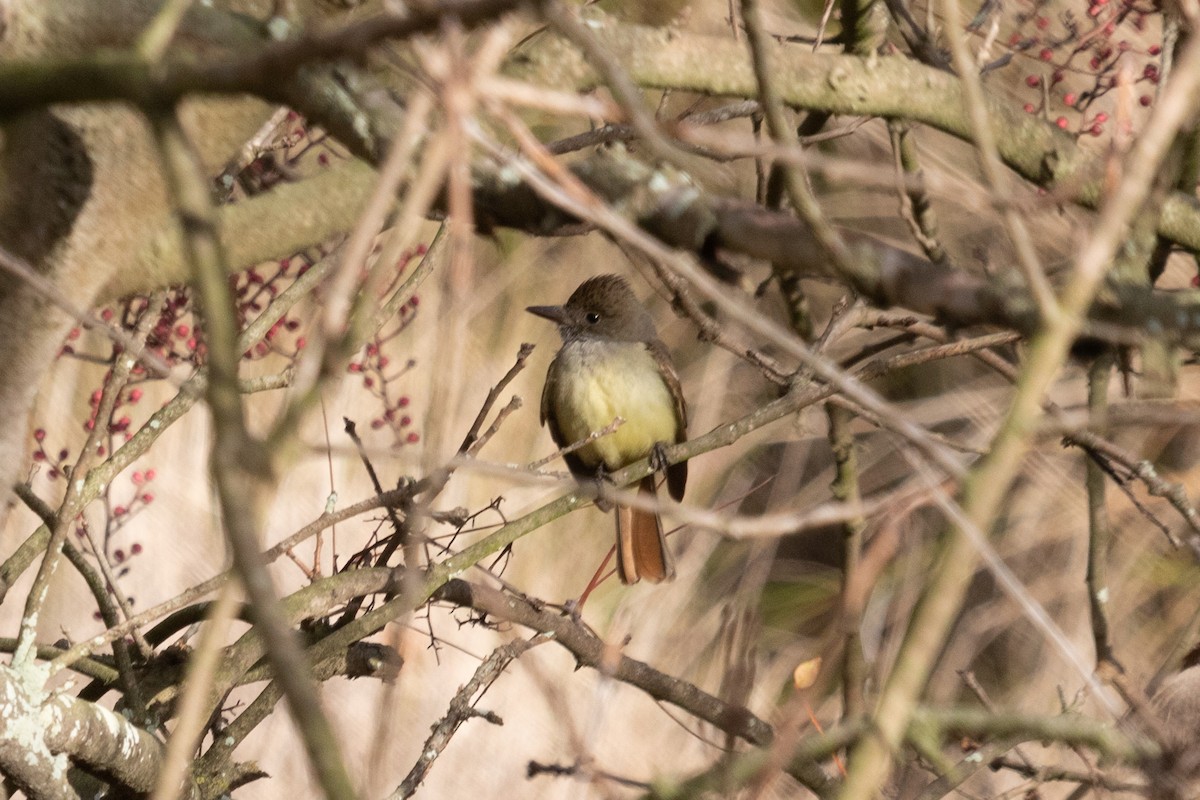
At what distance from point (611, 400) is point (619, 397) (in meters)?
0.03

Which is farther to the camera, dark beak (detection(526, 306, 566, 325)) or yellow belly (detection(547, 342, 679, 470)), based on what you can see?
dark beak (detection(526, 306, 566, 325))

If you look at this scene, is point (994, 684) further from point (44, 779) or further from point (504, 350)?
point (44, 779)

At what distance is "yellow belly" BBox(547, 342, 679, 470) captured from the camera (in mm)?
4551

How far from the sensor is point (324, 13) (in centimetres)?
208

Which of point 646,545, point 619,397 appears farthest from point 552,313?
point 646,545

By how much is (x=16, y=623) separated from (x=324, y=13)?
3.84 metres

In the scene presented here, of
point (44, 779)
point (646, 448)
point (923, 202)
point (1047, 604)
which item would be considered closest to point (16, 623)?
point (646, 448)

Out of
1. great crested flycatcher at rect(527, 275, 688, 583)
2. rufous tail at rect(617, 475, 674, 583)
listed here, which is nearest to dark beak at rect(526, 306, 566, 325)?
great crested flycatcher at rect(527, 275, 688, 583)

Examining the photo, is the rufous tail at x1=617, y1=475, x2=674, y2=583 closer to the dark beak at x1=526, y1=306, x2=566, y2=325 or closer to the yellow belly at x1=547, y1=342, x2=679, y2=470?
the yellow belly at x1=547, y1=342, x2=679, y2=470

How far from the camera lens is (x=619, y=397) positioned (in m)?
4.57

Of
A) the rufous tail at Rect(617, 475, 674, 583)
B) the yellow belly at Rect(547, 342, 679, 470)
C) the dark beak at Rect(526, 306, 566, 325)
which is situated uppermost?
the dark beak at Rect(526, 306, 566, 325)

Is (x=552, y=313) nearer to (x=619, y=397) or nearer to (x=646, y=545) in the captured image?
(x=619, y=397)

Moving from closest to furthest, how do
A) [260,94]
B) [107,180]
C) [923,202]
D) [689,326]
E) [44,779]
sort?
[260,94]
[107,180]
[44,779]
[923,202]
[689,326]

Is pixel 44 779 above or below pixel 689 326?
below
